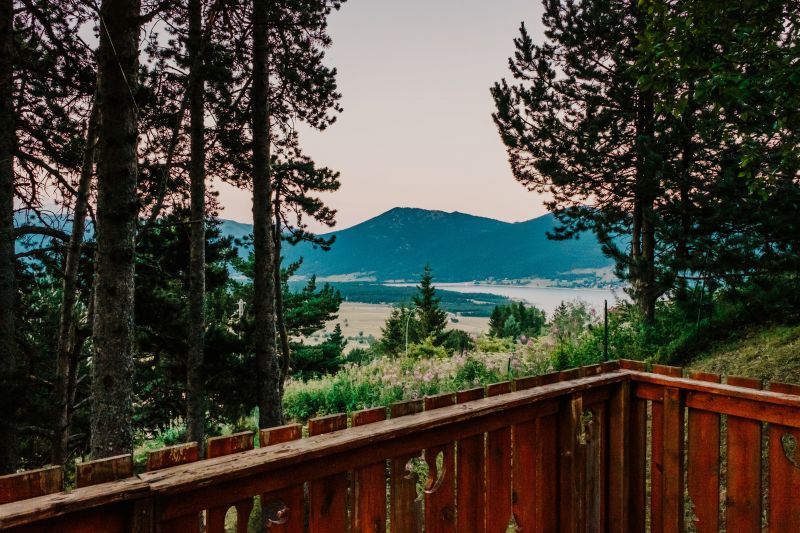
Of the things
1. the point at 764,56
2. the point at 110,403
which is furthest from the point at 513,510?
the point at 764,56

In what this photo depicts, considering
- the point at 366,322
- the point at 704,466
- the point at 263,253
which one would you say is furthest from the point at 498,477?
the point at 366,322

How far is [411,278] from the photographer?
179m

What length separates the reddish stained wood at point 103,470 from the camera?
45.6 inches

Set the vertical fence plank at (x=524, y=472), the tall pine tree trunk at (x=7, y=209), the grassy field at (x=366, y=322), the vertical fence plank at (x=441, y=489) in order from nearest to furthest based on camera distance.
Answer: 1. the vertical fence plank at (x=441, y=489)
2. the vertical fence plank at (x=524, y=472)
3. the tall pine tree trunk at (x=7, y=209)
4. the grassy field at (x=366, y=322)

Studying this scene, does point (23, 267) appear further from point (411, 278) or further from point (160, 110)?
point (411, 278)

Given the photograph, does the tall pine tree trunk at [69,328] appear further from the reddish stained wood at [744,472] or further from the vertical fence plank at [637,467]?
the reddish stained wood at [744,472]

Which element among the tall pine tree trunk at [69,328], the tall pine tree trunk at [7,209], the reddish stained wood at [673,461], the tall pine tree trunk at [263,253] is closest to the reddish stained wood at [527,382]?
the reddish stained wood at [673,461]

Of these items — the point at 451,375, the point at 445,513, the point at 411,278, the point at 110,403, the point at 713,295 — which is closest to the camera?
the point at 445,513

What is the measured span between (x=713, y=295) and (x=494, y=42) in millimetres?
10624

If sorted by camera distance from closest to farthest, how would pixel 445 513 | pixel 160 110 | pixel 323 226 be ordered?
pixel 445 513, pixel 160 110, pixel 323 226

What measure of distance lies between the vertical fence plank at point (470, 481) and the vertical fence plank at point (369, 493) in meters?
0.40

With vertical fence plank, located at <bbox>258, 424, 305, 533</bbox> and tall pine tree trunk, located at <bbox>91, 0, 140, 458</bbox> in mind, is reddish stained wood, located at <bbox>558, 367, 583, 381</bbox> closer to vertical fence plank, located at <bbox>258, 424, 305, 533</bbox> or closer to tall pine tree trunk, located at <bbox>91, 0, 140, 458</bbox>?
vertical fence plank, located at <bbox>258, 424, 305, 533</bbox>

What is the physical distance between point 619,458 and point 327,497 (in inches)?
70.8

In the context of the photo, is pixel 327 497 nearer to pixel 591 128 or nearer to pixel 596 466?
pixel 596 466
